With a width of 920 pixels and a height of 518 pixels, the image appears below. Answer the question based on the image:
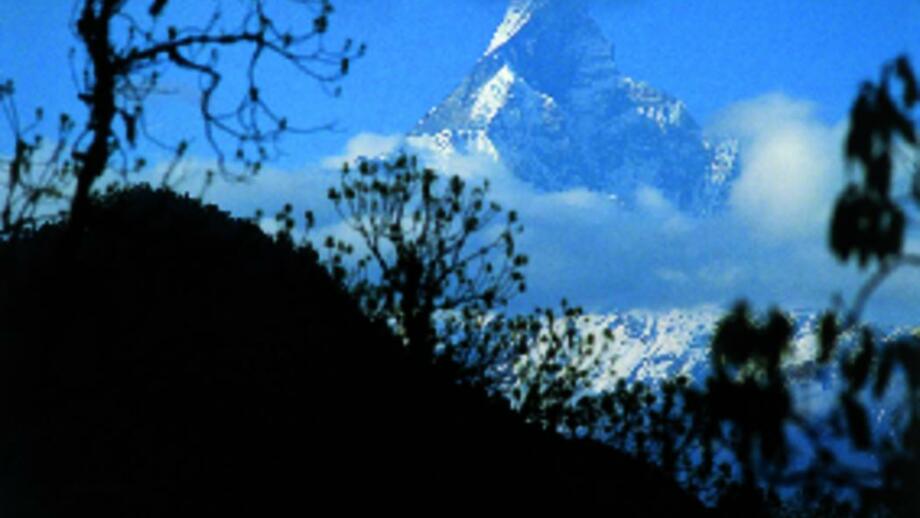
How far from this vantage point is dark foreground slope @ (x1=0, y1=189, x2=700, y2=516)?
1544 centimetres

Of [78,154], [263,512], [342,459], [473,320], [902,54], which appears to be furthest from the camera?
[473,320]

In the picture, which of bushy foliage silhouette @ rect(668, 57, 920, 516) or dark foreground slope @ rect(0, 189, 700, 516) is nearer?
bushy foliage silhouette @ rect(668, 57, 920, 516)

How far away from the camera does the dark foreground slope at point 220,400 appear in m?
15.4

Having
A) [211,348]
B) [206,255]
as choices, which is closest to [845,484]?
[211,348]

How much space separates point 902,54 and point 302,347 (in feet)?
52.2

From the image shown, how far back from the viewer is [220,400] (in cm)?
1778

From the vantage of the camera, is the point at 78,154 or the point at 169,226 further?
the point at 169,226

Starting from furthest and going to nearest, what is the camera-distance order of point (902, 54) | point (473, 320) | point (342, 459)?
point (473, 320) → point (342, 459) → point (902, 54)

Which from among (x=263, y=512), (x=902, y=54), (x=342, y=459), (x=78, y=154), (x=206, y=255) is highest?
(x=206, y=255)

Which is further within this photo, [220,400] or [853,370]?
[220,400]

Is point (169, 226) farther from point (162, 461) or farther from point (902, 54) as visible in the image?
point (902, 54)

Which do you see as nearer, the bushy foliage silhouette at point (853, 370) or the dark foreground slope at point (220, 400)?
the bushy foliage silhouette at point (853, 370)

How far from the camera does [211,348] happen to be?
1927 centimetres

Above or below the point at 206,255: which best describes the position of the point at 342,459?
below
